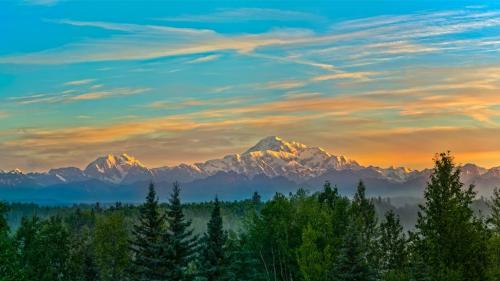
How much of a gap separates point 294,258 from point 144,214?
29212 millimetres

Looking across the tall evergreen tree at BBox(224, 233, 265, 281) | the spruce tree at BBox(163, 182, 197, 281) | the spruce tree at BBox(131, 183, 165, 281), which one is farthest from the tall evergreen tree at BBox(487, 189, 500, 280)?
the spruce tree at BBox(131, 183, 165, 281)

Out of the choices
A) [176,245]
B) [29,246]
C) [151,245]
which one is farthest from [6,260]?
[29,246]

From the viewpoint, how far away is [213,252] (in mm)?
65938

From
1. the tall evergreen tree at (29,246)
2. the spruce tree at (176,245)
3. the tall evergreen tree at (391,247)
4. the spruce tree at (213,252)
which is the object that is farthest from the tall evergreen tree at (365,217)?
the tall evergreen tree at (29,246)

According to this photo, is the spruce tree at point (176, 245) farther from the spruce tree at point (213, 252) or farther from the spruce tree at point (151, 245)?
the spruce tree at point (213, 252)

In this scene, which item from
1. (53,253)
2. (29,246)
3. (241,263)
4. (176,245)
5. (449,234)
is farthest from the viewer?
(29,246)

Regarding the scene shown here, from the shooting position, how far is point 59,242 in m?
85.1

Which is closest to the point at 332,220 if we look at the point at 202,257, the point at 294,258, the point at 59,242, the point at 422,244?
the point at 294,258

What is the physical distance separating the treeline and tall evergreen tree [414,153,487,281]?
67 millimetres

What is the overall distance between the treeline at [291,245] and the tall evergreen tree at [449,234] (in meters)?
0.07

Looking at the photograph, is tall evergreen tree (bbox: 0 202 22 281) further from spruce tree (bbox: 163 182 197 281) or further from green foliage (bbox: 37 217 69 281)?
green foliage (bbox: 37 217 69 281)

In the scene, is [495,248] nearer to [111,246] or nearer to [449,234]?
[449,234]

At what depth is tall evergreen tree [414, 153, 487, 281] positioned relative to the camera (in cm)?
4591

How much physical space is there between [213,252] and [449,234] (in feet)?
85.7
